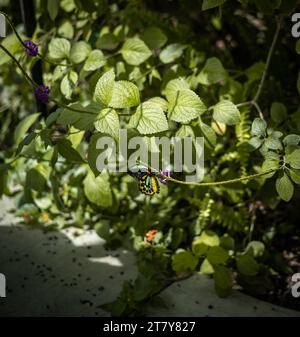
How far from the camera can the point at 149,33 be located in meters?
1.91

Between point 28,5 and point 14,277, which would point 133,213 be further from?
point 28,5

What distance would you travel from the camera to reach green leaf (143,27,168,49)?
74.4 inches

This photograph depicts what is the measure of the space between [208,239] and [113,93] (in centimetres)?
88

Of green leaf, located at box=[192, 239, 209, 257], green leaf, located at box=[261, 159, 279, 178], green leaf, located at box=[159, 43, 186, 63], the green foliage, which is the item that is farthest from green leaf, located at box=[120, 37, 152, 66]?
green leaf, located at box=[192, 239, 209, 257]

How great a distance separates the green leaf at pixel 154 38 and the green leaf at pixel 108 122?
0.70 metres

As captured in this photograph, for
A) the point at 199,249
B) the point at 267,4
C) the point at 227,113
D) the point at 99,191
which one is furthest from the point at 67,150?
the point at 267,4

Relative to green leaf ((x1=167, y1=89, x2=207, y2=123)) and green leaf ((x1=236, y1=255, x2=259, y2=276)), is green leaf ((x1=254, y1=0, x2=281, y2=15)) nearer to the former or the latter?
green leaf ((x1=167, y1=89, x2=207, y2=123))

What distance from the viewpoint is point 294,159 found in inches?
51.2

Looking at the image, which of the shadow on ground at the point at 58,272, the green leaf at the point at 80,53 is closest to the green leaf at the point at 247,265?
the shadow on ground at the point at 58,272

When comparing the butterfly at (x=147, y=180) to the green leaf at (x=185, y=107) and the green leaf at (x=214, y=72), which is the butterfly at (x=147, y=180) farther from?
the green leaf at (x=214, y=72)

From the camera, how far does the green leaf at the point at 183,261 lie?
1.77 metres

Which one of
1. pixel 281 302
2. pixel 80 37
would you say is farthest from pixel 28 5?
pixel 281 302

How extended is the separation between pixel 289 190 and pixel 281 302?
73 cm

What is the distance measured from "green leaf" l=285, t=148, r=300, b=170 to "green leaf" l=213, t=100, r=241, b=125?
0.27 meters
